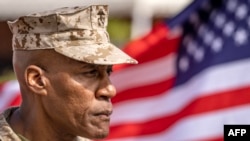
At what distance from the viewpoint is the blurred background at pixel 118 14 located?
11.6 metres

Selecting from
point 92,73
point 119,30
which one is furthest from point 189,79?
point 119,30

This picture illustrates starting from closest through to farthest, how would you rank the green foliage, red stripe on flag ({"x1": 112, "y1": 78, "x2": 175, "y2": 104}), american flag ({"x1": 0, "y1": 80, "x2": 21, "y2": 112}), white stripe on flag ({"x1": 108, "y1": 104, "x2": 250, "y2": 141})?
white stripe on flag ({"x1": 108, "y1": 104, "x2": 250, "y2": 141}) < red stripe on flag ({"x1": 112, "y1": 78, "x2": 175, "y2": 104}) < american flag ({"x1": 0, "y1": 80, "x2": 21, "y2": 112}) < the green foliage

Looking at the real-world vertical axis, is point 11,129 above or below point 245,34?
below

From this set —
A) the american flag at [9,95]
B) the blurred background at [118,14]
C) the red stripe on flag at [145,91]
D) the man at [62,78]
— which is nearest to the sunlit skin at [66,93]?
the man at [62,78]

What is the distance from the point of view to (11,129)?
345 cm

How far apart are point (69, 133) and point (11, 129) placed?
7.6 inches

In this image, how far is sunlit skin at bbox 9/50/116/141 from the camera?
3.45 m

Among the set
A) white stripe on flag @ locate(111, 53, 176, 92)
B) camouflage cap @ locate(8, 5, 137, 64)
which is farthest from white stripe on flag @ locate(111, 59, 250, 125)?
camouflage cap @ locate(8, 5, 137, 64)

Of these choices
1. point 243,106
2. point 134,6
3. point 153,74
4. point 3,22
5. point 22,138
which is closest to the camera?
point 22,138

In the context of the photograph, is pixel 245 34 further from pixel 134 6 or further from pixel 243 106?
pixel 134 6

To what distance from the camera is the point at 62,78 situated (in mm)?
3451

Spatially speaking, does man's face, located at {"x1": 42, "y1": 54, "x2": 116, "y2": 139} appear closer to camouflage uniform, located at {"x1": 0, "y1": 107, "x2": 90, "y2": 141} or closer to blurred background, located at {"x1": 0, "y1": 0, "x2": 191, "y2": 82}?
camouflage uniform, located at {"x1": 0, "y1": 107, "x2": 90, "y2": 141}

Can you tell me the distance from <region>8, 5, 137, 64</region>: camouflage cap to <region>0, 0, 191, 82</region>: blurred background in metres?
7.58

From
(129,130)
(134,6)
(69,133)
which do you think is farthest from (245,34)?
(134,6)
